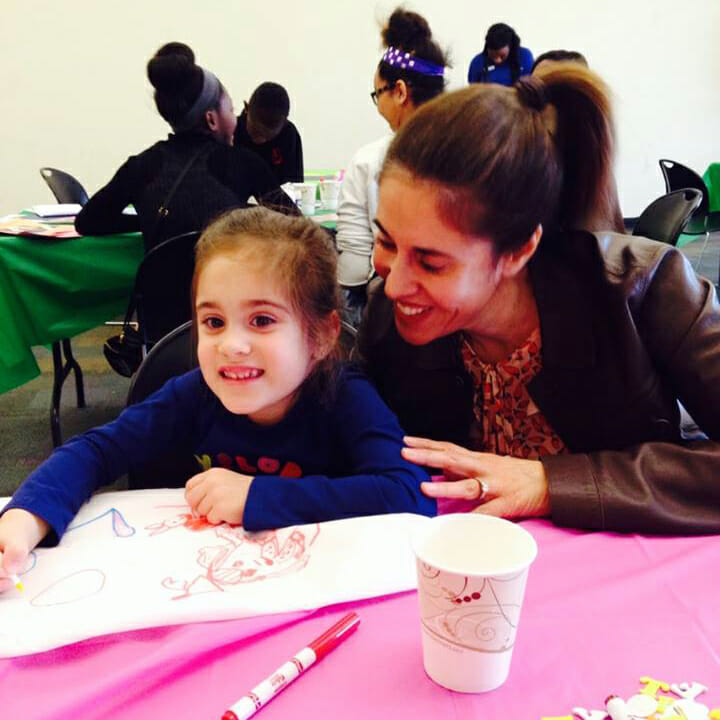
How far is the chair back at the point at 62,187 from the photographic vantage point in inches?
154

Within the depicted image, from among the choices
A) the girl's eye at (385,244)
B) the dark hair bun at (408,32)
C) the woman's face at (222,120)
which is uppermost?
the dark hair bun at (408,32)

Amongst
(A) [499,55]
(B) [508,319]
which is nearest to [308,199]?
(B) [508,319]

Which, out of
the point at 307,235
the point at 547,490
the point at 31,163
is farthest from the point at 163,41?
the point at 547,490

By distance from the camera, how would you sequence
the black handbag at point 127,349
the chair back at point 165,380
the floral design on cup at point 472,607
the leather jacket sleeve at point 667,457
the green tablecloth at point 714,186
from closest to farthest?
the floral design on cup at point 472,607, the leather jacket sleeve at point 667,457, the chair back at point 165,380, the black handbag at point 127,349, the green tablecloth at point 714,186

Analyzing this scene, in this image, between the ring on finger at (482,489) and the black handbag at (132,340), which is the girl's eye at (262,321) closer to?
the ring on finger at (482,489)

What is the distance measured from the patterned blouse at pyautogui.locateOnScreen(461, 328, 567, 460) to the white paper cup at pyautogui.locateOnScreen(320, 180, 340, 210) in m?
2.11

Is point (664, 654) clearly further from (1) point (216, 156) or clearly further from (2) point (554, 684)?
(1) point (216, 156)

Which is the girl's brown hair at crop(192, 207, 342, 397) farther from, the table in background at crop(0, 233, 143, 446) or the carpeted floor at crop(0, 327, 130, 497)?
the carpeted floor at crop(0, 327, 130, 497)

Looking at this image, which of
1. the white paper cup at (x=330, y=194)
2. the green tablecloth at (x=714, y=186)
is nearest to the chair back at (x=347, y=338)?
the white paper cup at (x=330, y=194)

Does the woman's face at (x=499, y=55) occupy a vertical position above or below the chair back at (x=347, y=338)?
above

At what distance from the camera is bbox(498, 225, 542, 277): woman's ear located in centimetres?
98

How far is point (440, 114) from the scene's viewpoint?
926 mm

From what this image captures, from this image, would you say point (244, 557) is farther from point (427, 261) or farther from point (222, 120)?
point (222, 120)

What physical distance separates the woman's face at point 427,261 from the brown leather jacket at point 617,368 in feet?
0.45
